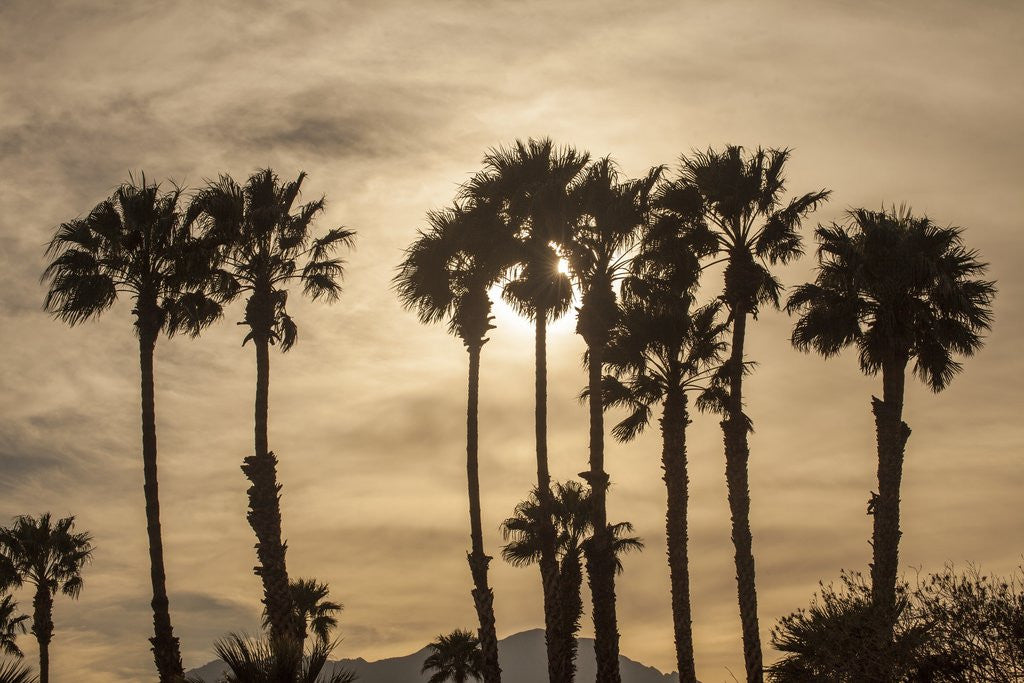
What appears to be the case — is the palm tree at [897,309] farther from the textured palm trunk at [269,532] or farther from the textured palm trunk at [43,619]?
the textured palm trunk at [43,619]

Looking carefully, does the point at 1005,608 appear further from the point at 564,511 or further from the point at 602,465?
the point at 564,511

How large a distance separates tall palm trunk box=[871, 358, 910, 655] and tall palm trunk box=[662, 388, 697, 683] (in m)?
5.93

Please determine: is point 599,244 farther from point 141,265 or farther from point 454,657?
point 454,657

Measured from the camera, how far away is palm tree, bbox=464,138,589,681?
39.4 m

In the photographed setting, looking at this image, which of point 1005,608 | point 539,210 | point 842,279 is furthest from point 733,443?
point 1005,608

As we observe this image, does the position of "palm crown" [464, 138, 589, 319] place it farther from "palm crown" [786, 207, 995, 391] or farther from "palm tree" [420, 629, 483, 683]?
"palm tree" [420, 629, 483, 683]

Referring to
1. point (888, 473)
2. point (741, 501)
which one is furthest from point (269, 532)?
point (888, 473)

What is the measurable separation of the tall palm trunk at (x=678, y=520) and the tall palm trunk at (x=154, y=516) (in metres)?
15.3

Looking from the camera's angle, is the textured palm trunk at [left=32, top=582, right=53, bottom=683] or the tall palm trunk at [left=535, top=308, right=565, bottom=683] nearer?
the tall palm trunk at [left=535, top=308, right=565, bottom=683]

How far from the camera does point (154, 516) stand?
3594 cm

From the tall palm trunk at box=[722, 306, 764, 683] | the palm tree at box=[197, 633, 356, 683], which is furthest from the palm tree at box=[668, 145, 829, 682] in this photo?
the palm tree at box=[197, 633, 356, 683]

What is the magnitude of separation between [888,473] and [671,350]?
26.3ft

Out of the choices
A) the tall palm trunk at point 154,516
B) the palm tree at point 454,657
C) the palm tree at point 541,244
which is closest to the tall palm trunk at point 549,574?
the palm tree at point 541,244

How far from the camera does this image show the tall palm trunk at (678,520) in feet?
129
